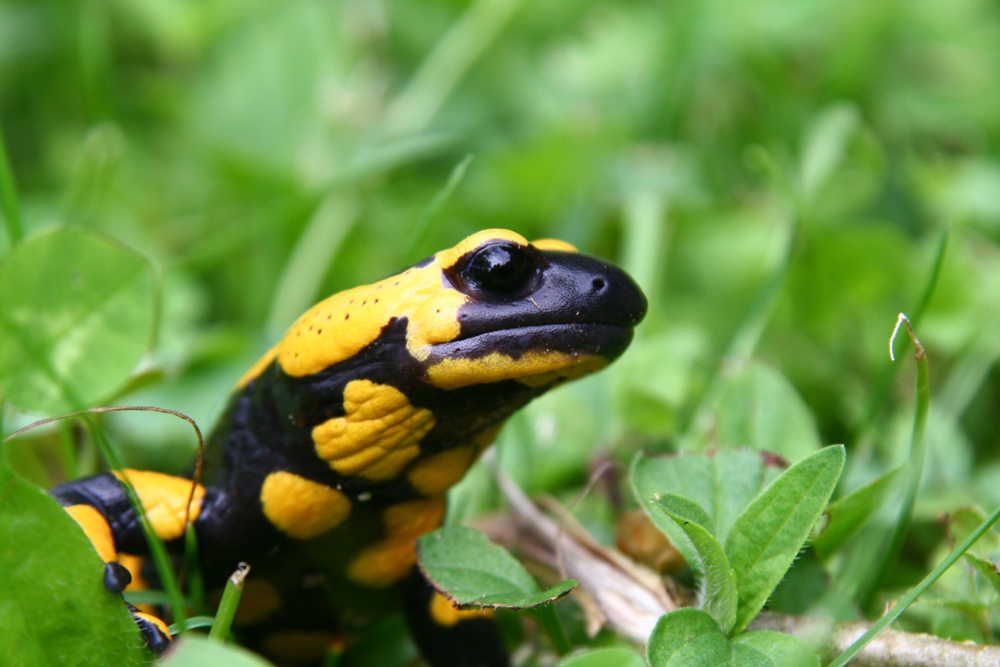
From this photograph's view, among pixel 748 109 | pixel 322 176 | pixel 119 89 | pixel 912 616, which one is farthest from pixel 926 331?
pixel 119 89

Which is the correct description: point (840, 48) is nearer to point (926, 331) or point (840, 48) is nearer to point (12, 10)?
point (926, 331)

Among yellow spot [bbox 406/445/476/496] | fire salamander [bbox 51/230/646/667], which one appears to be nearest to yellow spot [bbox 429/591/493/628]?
fire salamander [bbox 51/230/646/667]

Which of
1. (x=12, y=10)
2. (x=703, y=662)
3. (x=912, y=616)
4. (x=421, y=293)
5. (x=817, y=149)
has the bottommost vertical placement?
(x=912, y=616)

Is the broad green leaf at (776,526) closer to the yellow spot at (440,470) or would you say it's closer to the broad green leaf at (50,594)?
the yellow spot at (440,470)

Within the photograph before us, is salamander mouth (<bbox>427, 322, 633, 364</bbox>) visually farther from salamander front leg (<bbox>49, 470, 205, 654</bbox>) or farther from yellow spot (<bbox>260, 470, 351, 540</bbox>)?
salamander front leg (<bbox>49, 470, 205, 654</bbox>)

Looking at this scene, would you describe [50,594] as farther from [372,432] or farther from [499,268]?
[499,268]

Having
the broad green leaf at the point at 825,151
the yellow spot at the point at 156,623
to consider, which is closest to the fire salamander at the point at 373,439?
the yellow spot at the point at 156,623
